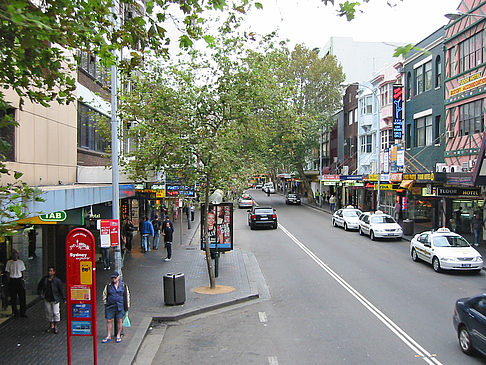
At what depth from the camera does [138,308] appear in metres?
12.5

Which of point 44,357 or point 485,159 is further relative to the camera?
point 485,159

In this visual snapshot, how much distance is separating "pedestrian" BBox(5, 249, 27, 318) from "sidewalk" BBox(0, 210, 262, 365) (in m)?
0.32

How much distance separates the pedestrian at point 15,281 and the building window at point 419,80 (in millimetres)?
28522

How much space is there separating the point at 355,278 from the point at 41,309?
1011 cm

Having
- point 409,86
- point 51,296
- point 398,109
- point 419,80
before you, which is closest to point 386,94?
point 409,86

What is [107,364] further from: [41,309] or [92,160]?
[92,160]

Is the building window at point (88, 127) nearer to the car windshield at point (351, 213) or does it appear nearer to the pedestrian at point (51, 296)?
the pedestrian at point (51, 296)

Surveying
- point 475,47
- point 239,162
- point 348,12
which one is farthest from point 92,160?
point 475,47

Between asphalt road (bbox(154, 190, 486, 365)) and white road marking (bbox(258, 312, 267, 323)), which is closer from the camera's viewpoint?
asphalt road (bbox(154, 190, 486, 365))

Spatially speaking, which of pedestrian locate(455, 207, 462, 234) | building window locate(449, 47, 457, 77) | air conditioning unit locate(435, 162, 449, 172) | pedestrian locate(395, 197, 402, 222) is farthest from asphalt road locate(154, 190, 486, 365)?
pedestrian locate(395, 197, 402, 222)

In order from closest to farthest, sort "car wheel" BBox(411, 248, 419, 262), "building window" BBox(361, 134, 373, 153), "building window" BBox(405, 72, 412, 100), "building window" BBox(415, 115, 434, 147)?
"car wheel" BBox(411, 248, 419, 262), "building window" BBox(415, 115, 434, 147), "building window" BBox(405, 72, 412, 100), "building window" BBox(361, 134, 373, 153)

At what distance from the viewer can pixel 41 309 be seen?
1261 centimetres

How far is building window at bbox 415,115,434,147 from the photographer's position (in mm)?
31047

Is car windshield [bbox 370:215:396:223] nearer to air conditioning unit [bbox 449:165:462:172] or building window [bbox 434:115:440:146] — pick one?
air conditioning unit [bbox 449:165:462:172]
